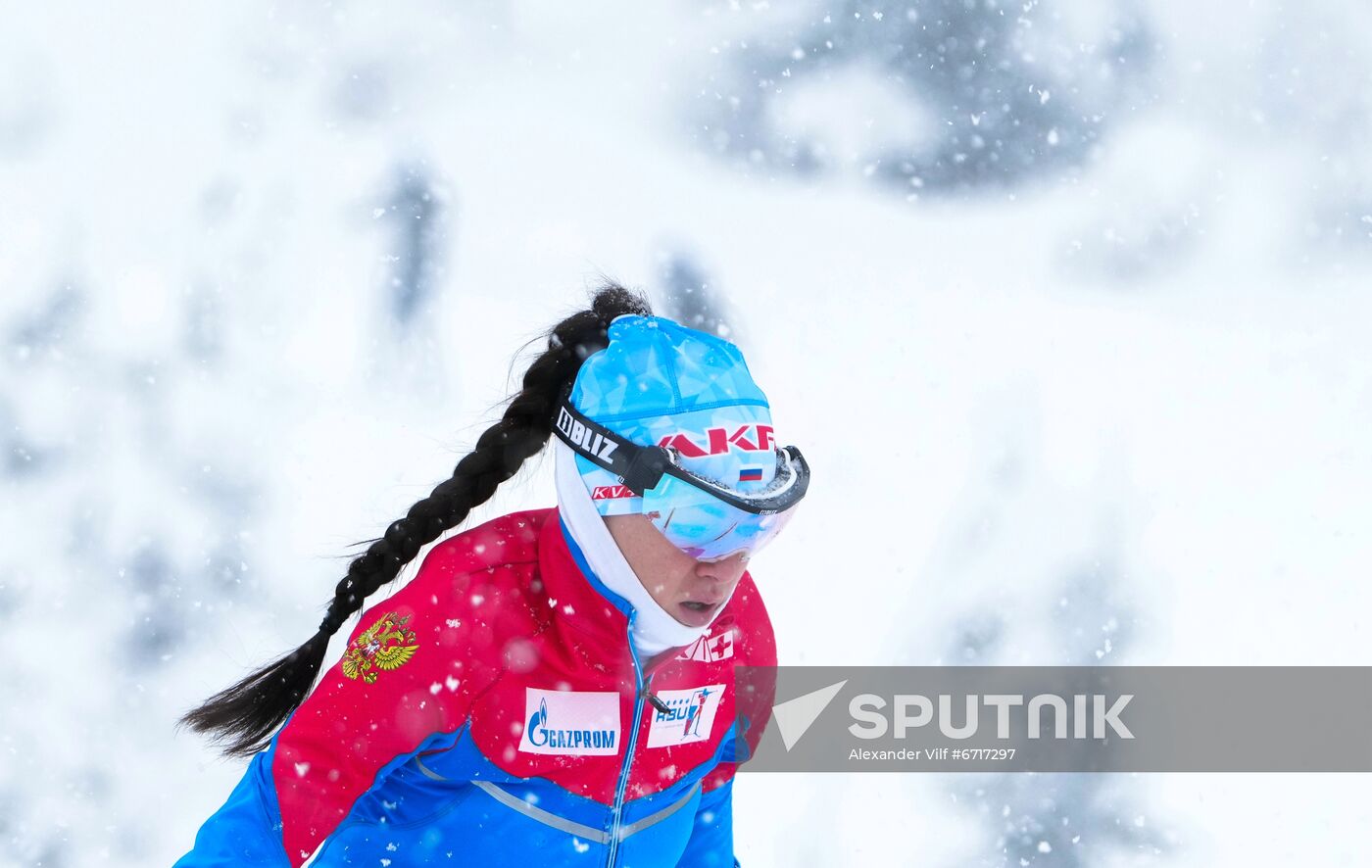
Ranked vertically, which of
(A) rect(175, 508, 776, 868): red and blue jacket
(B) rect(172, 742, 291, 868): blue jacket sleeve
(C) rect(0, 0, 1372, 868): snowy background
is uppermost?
(C) rect(0, 0, 1372, 868): snowy background

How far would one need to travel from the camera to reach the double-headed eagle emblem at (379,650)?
1.90 m

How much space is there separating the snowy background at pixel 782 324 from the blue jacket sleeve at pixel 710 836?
1.82m

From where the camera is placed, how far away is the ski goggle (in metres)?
1.87

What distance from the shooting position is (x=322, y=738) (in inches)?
73.2

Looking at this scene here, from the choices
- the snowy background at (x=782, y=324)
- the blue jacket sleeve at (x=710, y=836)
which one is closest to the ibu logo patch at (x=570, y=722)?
the blue jacket sleeve at (x=710, y=836)

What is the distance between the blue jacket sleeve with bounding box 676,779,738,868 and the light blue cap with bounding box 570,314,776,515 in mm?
837

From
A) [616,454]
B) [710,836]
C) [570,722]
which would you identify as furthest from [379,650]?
[710,836]

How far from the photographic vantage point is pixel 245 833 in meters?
1.81

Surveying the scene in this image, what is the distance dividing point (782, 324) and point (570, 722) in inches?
134

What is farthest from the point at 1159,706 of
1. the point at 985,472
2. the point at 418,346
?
the point at 418,346

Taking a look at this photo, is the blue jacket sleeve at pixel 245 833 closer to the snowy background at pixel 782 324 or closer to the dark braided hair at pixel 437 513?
the dark braided hair at pixel 437 513

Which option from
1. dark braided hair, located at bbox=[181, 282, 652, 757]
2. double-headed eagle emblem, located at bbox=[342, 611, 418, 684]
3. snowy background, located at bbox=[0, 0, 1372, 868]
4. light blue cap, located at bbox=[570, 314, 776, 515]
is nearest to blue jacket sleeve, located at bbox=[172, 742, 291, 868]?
double-headed eagle emblem, located at bbox=[342, 611, 418, 684]

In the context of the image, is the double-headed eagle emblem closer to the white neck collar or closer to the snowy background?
the white neck collar

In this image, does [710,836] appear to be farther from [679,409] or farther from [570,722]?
[679,409]
